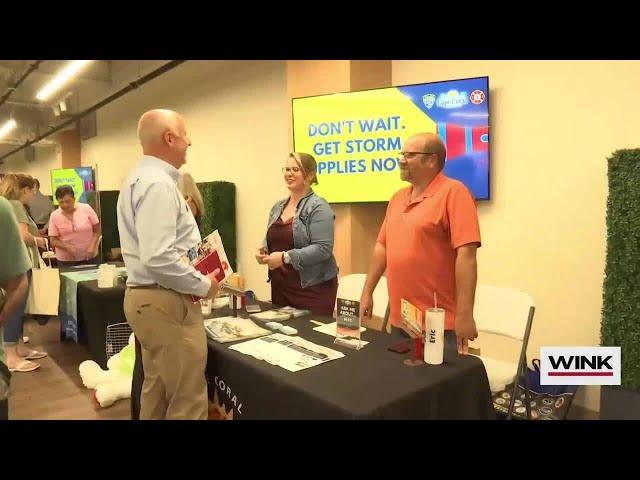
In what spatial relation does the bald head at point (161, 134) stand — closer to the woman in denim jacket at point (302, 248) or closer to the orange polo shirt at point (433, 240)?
A: the woman in denim jacket at point (302, 248)

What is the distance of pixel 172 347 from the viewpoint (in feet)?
5.00

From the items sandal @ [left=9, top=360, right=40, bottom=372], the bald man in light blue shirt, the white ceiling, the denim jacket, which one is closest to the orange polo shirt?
the denim jacket

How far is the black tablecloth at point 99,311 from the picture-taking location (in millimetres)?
3059

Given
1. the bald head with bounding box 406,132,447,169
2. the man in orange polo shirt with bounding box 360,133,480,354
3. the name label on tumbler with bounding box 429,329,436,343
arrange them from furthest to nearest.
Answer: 1. the bald head with bounding box 406,132,447,169
2. the man in orange polo shirt with bounding box 360,133,480,354
3. the name label on tumbler with bounding box 429,329,436,343

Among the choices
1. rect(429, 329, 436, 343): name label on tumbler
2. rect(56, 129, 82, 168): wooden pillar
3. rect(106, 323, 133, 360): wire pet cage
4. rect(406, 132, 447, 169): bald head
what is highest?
rect(56, 129, 82, 168): wooden pillar

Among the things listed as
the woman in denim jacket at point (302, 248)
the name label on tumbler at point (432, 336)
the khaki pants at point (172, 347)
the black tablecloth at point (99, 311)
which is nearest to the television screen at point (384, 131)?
the woman in denim jacket at point (302, 248)

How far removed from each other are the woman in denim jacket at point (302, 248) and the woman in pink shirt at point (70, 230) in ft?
8.40

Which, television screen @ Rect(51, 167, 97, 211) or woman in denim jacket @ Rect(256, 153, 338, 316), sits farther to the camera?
television screen @ Rect(51, 167, 97, 211)

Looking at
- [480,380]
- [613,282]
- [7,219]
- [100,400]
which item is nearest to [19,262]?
[7,219]

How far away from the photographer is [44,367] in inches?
134

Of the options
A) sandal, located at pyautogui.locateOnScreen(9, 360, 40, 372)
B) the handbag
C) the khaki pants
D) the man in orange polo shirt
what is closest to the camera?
the khaki pants

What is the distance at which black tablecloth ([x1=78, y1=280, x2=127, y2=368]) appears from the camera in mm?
3059

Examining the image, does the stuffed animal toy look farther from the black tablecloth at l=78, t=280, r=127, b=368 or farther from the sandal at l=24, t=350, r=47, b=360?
the sandal at l=24, t=350, r=47, b=360

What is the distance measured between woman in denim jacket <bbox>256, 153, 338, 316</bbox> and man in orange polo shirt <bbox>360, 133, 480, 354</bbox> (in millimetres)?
357
